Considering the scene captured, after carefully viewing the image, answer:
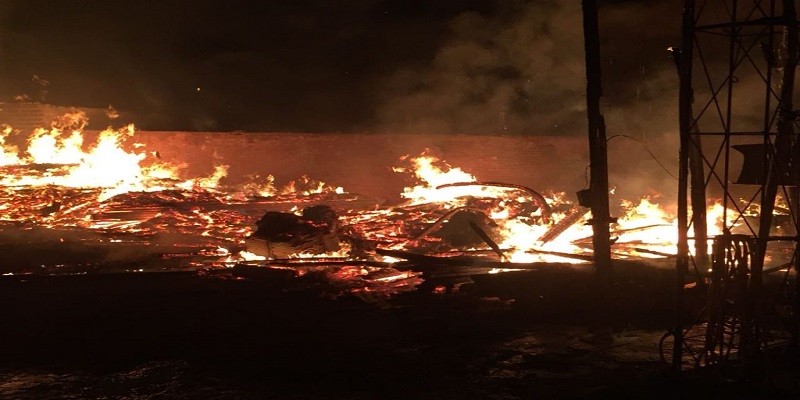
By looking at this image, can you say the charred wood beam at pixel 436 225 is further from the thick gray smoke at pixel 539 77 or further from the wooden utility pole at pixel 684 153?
the thick gray smoke at pixel 539 77

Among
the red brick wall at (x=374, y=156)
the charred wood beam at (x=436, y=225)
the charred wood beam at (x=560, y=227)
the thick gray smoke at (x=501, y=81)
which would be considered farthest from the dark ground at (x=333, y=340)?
the thick gray smoke at (x=501, y=81)

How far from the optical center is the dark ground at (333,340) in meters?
5.84

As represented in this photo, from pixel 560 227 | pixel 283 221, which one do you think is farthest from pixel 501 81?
pixel 283 221

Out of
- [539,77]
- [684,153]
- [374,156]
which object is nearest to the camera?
[684,153]

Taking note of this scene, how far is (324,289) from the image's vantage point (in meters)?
8.66

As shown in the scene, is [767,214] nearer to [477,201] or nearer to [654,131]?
[477,201]

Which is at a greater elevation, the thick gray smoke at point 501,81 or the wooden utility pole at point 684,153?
the thick gray smoke at point 501,81

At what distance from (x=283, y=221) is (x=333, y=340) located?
3703 mm

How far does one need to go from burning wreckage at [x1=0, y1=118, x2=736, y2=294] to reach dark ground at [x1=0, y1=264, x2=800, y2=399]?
0.58 m

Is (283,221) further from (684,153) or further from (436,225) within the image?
(684,153)

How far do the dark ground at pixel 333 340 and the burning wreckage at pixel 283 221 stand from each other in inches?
22.9

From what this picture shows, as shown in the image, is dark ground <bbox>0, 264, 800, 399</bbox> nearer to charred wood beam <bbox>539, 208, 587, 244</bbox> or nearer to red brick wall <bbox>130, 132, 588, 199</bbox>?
charred wood beam <bbox>539, 208, 587, 244</bbox>

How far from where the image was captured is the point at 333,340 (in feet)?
23.8

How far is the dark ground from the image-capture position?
5844 mm
